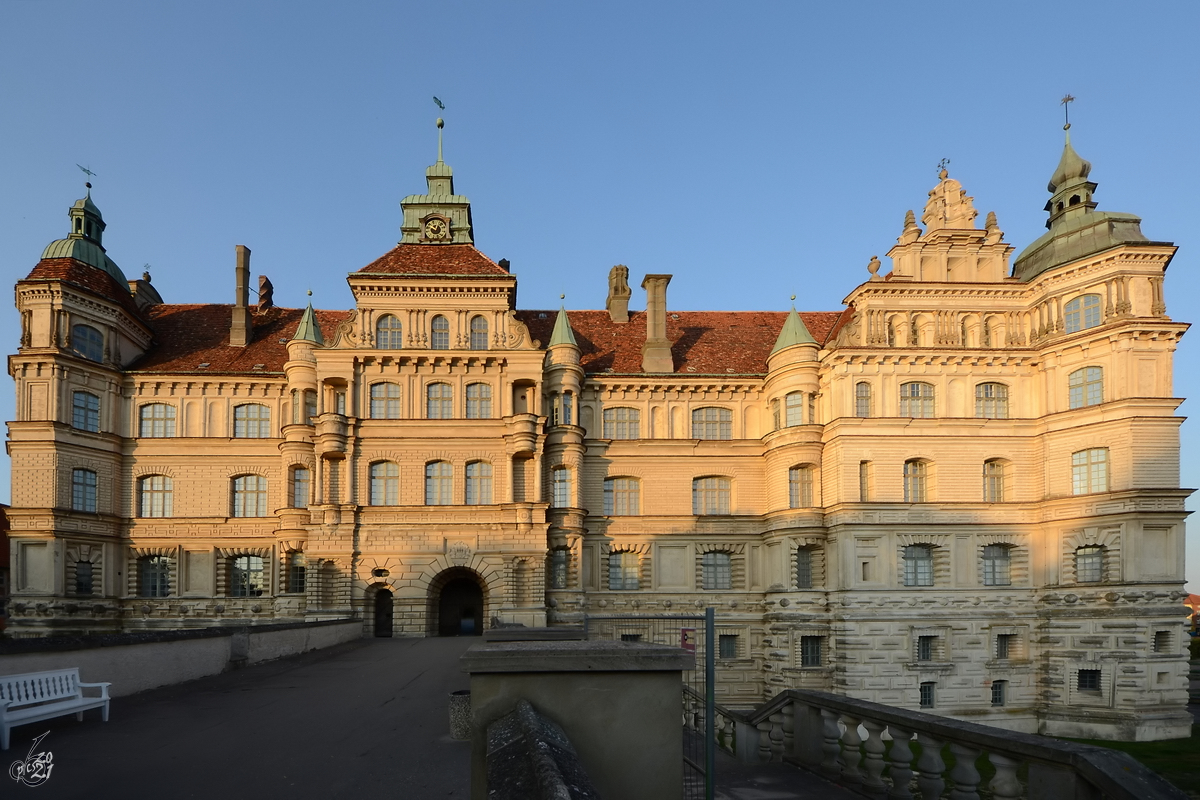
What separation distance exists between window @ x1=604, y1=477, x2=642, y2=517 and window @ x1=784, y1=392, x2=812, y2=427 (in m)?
8.20

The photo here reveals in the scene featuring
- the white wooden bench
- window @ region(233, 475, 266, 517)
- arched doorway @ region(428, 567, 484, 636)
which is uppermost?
window @ region(233, 475, 266, 517)

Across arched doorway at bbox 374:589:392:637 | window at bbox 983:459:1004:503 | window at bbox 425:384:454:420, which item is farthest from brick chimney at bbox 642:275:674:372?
arched doorway at bbox 374:589:392:637

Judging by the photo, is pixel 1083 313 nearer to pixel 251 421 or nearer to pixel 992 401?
pixel 992 401

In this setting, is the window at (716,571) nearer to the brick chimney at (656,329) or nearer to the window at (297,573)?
the brick chimney at (656,329)

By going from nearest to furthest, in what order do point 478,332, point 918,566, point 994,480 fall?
point 918,566, point 994,480, point 478,332

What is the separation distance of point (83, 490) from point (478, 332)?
20282mm

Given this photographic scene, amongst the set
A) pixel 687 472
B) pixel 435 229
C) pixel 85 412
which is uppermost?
pixel 435 229

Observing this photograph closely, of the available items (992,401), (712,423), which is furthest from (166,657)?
(992,401)

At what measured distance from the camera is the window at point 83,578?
131ft

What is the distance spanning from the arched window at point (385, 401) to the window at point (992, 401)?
27.8 metres

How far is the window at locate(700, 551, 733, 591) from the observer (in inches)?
1681

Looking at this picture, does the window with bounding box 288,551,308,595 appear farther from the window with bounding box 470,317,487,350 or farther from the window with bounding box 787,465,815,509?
the window with bounding box 787,465,815,509

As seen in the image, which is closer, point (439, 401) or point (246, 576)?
point (439, 401)

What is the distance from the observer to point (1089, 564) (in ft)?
122
